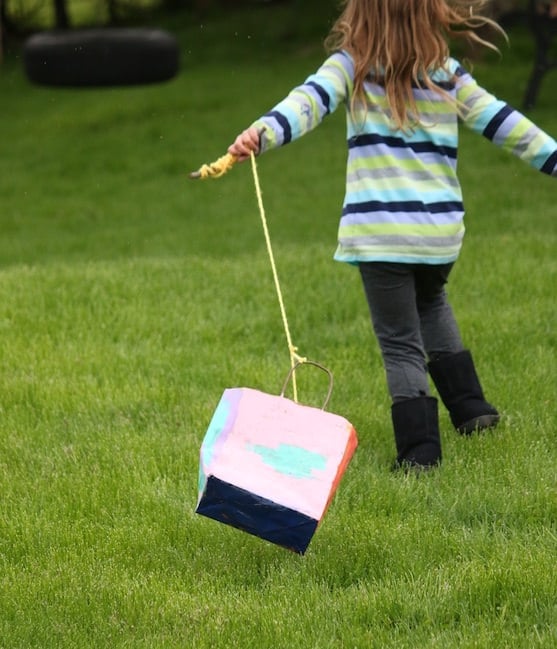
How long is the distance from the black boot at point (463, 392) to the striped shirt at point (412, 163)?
0.47m

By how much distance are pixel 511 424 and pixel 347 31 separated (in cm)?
150

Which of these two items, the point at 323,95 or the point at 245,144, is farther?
the point at 323,95

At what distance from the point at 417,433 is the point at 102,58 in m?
6.63

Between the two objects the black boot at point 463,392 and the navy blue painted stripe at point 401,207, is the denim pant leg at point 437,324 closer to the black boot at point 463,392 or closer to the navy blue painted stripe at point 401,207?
the black boot at point 463,392

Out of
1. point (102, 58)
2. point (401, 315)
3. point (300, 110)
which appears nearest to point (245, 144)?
point (300, 110)

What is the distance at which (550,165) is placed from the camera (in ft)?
12.2

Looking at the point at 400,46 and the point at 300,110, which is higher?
the point at 400,46

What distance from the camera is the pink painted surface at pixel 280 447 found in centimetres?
300

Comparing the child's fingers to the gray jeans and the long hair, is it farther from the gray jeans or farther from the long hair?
the gray jeans

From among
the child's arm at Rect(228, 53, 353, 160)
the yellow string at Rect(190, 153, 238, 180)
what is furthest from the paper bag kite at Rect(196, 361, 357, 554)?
the child's arm at Rect(228, 53, 353, 160)

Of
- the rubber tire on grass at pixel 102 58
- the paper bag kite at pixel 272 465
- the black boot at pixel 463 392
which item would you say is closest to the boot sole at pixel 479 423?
the black boot at pixel 463 392

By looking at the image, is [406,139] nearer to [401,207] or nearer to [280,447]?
[401,207]

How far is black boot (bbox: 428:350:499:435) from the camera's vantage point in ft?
13.5

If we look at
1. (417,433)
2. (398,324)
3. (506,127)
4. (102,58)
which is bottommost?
(102,58)
